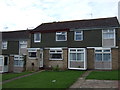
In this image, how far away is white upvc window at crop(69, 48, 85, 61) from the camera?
2071 cm

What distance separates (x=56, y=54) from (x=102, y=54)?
6.26 m

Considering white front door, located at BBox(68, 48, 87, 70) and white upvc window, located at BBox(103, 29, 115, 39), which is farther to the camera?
white front door, located at BBox(68, 48, 87, 70)

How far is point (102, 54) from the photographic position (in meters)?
20.2

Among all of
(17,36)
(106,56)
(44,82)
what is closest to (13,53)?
(17,36)

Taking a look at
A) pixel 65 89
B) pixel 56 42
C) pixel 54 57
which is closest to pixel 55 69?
pixel 54 57

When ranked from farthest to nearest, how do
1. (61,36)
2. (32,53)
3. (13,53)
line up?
(13,53)
(32,53)
(61,36)

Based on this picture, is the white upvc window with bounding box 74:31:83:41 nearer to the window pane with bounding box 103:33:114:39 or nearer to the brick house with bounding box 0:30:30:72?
the window pane with bounding box 103:33:114:39

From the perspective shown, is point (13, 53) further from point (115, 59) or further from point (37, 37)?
point (115, 59)

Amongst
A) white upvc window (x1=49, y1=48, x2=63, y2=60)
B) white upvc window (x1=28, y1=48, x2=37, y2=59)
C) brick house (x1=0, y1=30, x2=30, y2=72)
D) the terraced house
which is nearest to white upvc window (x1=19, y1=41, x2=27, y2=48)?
brick house (x1=0, y1=30, x2=30, y2=72)

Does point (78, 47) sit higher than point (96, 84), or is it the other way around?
point (78, 47)

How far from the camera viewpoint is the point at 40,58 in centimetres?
2273

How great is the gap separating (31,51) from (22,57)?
9.76 feet

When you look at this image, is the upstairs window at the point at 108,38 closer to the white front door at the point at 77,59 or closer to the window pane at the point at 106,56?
the window pane at the point at 106,56

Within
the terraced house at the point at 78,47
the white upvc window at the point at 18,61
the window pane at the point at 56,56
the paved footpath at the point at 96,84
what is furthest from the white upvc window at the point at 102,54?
the white upvc window at the point at 18,61
